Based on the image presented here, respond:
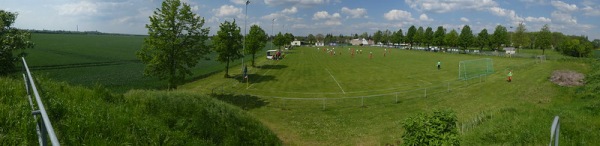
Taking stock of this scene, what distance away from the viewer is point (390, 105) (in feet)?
90.6

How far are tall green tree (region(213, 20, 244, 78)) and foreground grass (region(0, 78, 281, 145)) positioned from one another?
87.4ft

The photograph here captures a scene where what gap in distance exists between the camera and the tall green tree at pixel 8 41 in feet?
55.2

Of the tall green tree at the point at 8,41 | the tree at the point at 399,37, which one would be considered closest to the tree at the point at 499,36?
the tree at the point at 399,37

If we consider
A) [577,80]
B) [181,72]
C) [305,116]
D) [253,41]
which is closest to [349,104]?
[305,116]

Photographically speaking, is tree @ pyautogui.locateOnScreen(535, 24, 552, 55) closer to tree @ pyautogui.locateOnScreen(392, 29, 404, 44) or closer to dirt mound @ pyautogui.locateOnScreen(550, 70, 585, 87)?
tree @ pyautogui.locateOnScreen(392, 29, 404, 44)

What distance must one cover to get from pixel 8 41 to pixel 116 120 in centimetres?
1243

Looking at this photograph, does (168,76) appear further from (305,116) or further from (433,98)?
(433,98)

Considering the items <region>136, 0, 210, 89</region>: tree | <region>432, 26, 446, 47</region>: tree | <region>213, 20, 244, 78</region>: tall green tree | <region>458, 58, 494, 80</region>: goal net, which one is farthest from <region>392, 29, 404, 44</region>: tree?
<region>136, 0, 210, 89</region>: tree

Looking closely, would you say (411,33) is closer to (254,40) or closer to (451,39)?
(451,39)

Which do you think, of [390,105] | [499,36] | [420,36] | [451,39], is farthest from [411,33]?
[390,105]

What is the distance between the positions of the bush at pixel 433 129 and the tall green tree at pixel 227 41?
33613 mm

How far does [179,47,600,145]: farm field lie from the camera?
579 inches

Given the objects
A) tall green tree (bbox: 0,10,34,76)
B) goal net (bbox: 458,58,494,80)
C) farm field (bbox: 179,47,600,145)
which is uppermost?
tall green tree (bbox: 0,10,34,76)

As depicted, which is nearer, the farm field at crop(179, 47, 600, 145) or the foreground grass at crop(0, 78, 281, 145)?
the foreground grass at crop(0, 78, 281, 145)
